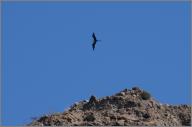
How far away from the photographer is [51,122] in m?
125

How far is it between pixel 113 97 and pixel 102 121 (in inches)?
210

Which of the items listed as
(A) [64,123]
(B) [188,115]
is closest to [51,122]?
(A) [64,123]

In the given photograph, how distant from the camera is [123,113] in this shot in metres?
126

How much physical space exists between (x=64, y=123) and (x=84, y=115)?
10.4 ft

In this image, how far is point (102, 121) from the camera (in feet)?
409

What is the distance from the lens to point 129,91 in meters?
130

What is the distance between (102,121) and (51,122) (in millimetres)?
3333

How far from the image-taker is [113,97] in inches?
5103

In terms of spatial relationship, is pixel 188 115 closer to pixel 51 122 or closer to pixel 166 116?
pixel 166 116

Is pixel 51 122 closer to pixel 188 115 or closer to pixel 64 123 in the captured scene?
pixel 64 123

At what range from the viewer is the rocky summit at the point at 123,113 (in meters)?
124

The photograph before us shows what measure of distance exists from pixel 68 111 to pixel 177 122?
751cm

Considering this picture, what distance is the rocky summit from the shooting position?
124 metres

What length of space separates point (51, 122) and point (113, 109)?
508cm
